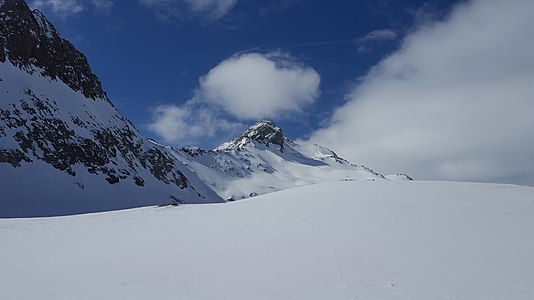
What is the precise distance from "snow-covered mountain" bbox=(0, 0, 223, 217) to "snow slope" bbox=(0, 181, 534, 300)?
33.6 metres

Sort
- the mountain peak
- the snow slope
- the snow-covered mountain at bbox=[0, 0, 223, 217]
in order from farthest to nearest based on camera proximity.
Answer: the mountain peak < the snow-covered mountain at bbox=[0, 0, 223, 217] < the snow slope

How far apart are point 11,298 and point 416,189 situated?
73.5 ft

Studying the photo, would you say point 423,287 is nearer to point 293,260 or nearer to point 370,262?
point 370,262

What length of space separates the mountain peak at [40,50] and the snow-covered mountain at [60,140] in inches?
8.2

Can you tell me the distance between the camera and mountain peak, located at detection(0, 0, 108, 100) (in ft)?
239

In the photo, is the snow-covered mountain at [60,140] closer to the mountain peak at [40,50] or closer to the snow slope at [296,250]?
the mountain peak at [40,50]

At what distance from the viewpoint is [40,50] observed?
261ft

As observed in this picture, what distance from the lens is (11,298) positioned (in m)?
8.58

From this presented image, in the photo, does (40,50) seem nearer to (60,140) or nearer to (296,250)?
(60,140)

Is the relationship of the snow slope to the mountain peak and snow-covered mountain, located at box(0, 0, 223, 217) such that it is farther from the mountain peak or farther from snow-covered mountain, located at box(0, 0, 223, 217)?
the mountain peak

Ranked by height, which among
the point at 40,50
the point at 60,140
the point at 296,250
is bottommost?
the point at 296,250

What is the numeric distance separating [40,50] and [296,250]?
8280 centimetres

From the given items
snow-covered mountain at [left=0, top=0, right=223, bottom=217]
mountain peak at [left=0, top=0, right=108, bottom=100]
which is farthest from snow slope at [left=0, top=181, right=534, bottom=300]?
mountain peak at [left=0, top=0, right=108, bottom=100]

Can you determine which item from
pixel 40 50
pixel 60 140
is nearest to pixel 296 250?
pixel 60 140
